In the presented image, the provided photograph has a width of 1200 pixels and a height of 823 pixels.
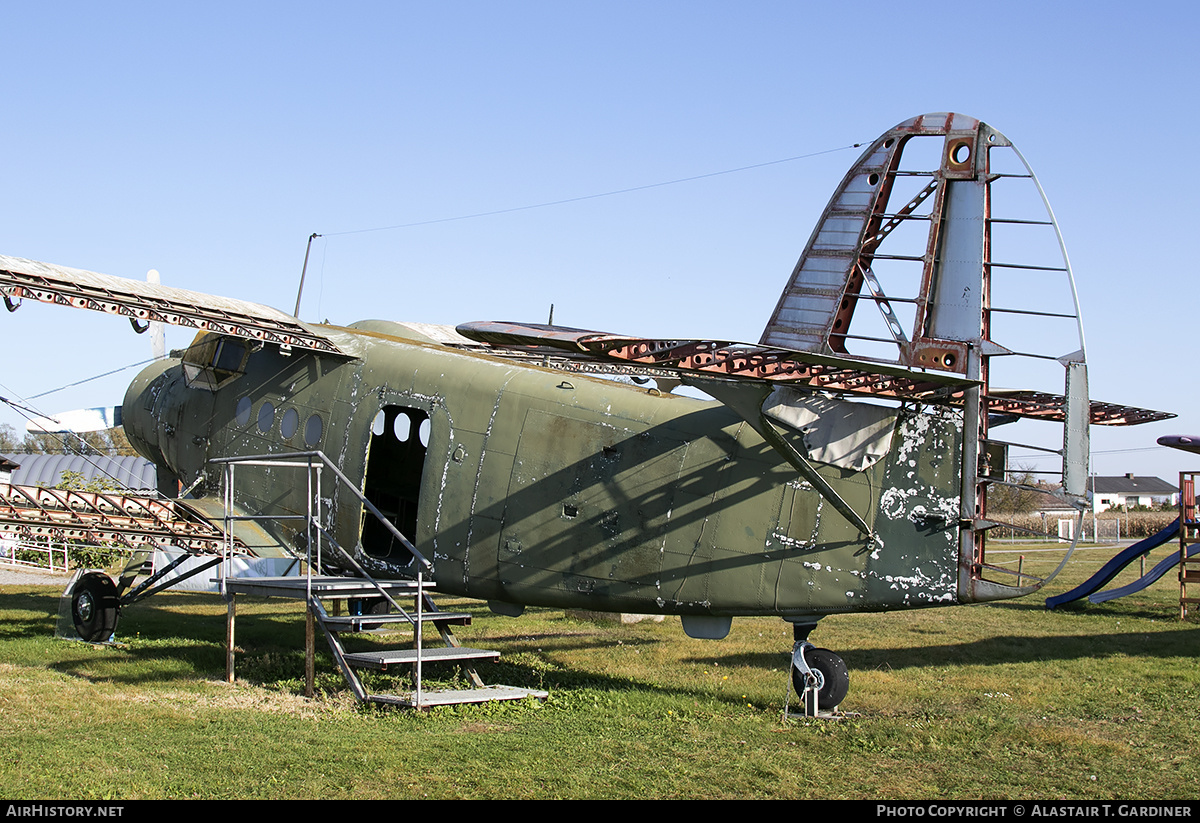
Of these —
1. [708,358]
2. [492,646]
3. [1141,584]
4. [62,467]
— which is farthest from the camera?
[62,467]

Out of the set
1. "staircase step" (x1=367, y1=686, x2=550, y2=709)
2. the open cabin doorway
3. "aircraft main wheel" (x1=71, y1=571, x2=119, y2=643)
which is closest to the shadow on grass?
"aircraft main wheel" (x1=71, y1=571, x2=119, y2=643)

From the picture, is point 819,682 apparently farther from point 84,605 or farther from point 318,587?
point 84,605

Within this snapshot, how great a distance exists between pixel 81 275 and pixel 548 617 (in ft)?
34.9

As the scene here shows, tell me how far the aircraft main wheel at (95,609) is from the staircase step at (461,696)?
20.3 ft

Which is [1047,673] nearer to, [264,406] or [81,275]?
[264,406]

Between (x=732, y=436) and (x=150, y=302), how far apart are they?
287 inches

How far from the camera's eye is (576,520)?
1142cm

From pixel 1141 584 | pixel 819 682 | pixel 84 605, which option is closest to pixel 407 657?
pixel 819 682

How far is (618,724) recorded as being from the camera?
991 centimetres

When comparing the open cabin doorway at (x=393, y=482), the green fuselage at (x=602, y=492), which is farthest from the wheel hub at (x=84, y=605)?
the open cabin doorway at (x=393, y=482)

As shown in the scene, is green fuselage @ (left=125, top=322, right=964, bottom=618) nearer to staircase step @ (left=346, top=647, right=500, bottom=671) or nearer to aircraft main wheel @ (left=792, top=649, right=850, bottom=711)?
aircraft main wheel @ (left=792, top=649, right=850, bottom=711)

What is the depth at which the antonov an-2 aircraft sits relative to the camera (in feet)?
32.1

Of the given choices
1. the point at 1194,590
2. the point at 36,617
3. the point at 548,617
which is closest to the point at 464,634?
the point at 548,617

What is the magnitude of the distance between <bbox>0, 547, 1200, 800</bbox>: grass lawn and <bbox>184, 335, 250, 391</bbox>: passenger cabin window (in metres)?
3.90
